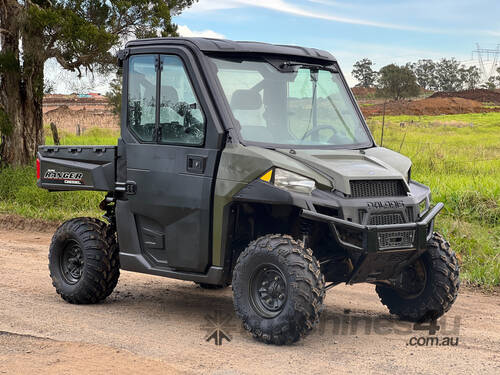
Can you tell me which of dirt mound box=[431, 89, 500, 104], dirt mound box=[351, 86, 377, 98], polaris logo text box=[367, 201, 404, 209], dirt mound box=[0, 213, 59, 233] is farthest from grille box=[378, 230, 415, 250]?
dirt mound box=[431, 89, 500, 104]

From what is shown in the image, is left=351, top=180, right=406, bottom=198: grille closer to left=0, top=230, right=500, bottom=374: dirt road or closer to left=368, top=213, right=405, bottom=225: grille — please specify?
left=368, top=213, right=405, bottom=225: grille

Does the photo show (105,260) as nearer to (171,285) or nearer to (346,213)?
(171,285)

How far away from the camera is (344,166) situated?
6.51 meters

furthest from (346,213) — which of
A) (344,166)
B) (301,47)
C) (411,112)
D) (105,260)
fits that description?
(411,112)

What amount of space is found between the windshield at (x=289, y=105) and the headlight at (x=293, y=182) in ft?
1.52

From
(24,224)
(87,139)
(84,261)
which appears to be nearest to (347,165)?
(84,261)

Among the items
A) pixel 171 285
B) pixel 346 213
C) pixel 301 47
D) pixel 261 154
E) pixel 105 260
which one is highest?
pixel 301 47

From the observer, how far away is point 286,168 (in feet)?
20.8

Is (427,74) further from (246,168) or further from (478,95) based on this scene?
(246,168)

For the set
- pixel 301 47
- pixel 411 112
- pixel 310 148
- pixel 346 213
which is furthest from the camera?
pixel 411 112

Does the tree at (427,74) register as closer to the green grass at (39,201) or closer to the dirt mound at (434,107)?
the dirt mound at (434,107)

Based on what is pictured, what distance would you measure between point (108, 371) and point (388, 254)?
7.69 feet

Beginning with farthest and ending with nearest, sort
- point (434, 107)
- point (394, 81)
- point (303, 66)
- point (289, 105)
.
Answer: point (394, 81)
point (434, 107)
point (303, 66)
point (289, 105)

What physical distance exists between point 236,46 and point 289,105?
678 millimetres
